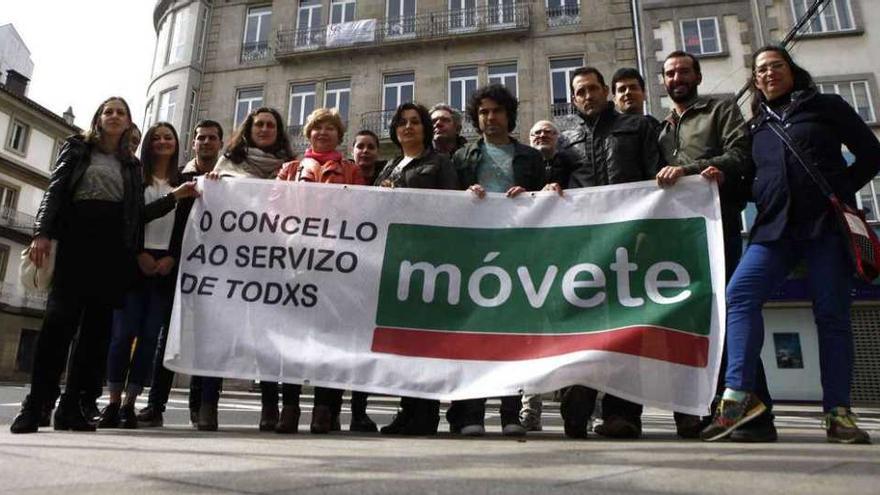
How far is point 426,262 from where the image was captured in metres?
3.70

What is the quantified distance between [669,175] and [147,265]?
10.5ft

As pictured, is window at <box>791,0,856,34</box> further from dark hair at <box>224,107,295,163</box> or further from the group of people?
dark hair at <box>224,107,295,163</box>

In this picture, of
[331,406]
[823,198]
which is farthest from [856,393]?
[331,406]

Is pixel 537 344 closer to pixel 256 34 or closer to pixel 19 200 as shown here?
pixel 256 34

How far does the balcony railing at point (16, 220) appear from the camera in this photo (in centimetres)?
3108

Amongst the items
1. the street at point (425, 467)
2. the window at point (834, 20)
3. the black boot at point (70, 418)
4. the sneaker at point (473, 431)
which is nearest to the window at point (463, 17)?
the window at point (834, 20)

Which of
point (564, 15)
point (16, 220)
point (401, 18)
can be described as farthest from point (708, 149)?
point (16, 220)

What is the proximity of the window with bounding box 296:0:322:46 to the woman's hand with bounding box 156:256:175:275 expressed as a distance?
59.8 feet

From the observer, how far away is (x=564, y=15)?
19156 mm

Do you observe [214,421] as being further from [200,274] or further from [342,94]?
[342,94]

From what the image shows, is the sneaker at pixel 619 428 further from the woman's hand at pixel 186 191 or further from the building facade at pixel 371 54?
the building facade at pixel 371 54

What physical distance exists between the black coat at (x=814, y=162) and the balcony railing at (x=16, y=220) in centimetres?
3554

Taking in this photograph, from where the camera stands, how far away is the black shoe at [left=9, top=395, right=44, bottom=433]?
3158 mm

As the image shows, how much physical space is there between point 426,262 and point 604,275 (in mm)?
1019
